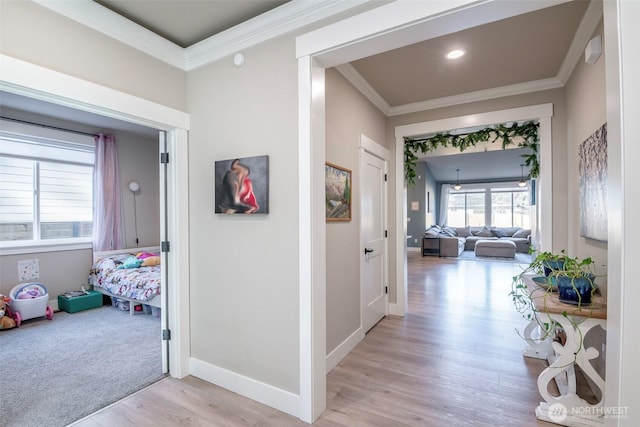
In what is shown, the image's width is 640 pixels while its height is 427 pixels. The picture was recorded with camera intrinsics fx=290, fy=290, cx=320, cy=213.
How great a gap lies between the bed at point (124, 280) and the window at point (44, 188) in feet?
2.01

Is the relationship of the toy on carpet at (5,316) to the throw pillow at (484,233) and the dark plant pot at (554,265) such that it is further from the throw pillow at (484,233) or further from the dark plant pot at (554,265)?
the throw pillow at (484,233)

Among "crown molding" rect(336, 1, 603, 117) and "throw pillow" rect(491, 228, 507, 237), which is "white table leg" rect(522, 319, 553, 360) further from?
"throw pillow" rect(491, 228, 507, 237)

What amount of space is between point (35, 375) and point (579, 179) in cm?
498

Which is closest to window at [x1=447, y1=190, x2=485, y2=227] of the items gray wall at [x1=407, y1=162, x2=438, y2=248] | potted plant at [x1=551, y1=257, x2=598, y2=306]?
gray wall at [x1=407, y1=162, x2=438, y2=248]

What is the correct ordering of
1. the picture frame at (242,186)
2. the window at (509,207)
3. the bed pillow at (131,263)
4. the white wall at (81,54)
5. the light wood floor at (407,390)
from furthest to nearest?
the window at (509,207) → the bed pillow at (131,263) → the picture frame at (242,186) → the light wood floor at (407,390) → the white wall at (81,54)

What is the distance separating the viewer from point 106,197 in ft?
15.6

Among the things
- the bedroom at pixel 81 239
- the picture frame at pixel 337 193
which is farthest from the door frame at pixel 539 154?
the bedroom at pixel 81 239

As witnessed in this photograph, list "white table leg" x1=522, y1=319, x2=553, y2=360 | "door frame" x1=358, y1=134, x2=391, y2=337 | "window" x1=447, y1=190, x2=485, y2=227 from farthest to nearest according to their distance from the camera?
"window" x1=447, y1=190, x2=485, y2=227 → "door frame" x1=358, y1=134, x2=391, y2=337 → "white table leg" x1=522, y1=319, x2=553, y2=360

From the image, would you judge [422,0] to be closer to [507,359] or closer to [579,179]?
[579,179]

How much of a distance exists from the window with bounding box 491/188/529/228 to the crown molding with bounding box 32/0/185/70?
13000 mm

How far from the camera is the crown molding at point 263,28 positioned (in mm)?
1827

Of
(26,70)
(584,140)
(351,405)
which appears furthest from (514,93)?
(26,70)

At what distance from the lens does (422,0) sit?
153cm

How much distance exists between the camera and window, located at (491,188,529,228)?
38.8 feet
